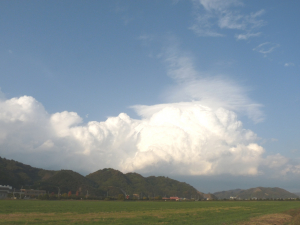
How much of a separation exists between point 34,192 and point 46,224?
181 metres

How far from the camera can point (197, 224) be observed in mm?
30781

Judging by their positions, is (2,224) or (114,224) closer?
(2,224)

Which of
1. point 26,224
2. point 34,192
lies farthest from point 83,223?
point 34,192

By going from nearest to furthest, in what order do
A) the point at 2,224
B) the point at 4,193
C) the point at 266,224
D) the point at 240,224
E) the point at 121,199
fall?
the point at 2,224 < the point at 240,224 < the point at 266,224 < the point at 4,193 < the point at 121,199

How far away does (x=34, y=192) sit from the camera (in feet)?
614

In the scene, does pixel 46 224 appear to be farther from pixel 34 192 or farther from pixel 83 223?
pixel 34 192

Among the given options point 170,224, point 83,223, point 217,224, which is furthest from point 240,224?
point 83,223

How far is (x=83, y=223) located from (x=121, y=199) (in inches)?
5336

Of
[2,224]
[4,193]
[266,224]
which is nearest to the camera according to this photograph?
[2,224]

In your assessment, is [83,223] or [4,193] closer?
[83,223]

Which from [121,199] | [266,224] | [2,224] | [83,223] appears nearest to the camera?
[2,224]

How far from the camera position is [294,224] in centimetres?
3288

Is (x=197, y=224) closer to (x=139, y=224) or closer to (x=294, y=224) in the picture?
(x=139, y=224)

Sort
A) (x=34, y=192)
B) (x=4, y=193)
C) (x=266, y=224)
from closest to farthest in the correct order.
Answer: (x=266, y=224), (x=4, y=193), (x=34, y=192)
